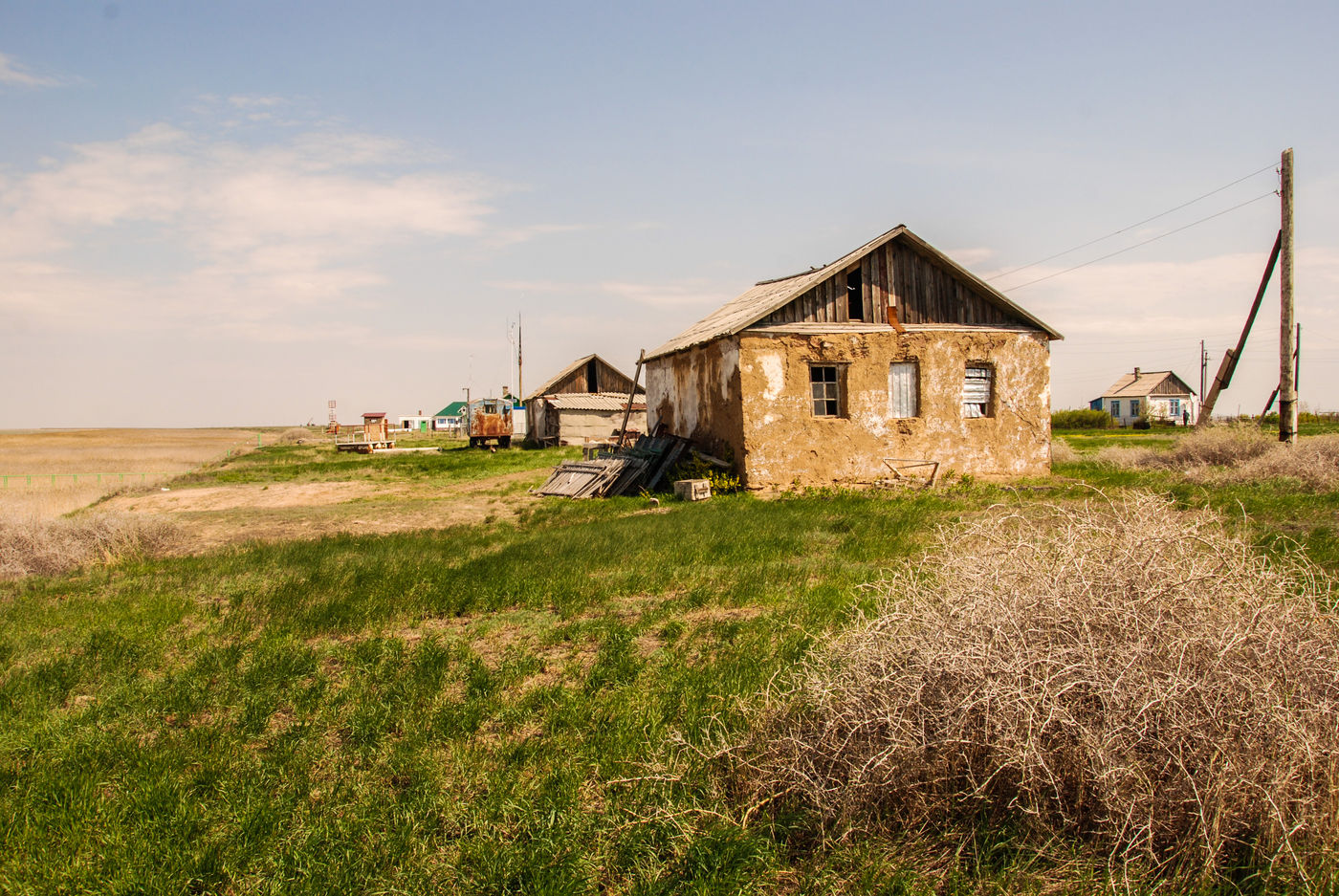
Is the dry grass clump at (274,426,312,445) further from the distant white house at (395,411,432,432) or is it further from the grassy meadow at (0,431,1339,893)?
the grassy meadow at (0,431,1339,893)

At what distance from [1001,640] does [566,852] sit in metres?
1.85

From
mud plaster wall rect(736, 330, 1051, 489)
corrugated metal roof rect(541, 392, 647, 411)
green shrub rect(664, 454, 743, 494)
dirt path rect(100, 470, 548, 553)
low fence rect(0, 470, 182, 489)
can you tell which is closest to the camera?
dirt path rect(100, 470, 548, 553)

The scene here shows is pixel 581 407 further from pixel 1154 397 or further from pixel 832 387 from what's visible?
pixel 1154 397

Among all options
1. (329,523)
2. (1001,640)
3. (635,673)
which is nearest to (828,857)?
(1001,640)

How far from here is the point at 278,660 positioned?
546 centimetres

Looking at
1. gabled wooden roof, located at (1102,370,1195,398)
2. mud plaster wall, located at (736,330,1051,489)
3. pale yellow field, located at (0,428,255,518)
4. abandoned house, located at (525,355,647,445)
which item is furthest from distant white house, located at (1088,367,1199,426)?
pale yellow field, located at (0,428,255,518)

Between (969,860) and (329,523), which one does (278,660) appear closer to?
(969,860)

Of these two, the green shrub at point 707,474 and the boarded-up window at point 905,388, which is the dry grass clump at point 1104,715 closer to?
the green shrub at point 707,474

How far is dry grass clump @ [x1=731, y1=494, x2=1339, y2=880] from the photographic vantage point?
271 centimetres

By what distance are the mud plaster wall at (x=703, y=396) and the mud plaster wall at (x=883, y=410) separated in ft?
1.58

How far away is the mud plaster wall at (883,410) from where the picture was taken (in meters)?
14.6

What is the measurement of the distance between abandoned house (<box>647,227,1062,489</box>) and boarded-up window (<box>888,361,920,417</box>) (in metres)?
0.02

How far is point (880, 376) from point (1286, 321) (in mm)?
8160

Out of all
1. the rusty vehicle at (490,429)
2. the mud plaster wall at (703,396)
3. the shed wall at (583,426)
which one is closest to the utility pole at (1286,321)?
the mud plaster wall at (703,396)
